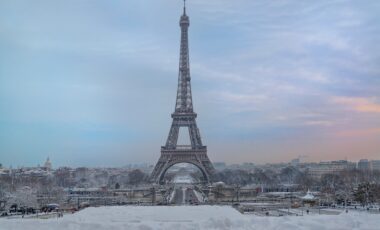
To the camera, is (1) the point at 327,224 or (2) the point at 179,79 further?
(2) the point at 179,79

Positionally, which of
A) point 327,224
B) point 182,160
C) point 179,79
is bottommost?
point 327,224

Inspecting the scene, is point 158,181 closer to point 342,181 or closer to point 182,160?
point 182,160

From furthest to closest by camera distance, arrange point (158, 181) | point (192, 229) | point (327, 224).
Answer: point (158, 181), point (327, 224), point (192, 229)

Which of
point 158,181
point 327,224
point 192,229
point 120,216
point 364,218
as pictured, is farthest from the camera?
point 158,181

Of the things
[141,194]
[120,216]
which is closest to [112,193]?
[141,194]

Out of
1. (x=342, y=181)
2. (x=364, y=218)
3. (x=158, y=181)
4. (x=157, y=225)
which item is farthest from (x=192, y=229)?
(x=342, y=181)

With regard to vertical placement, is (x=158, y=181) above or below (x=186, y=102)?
below
